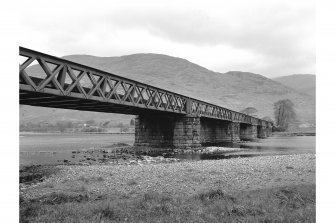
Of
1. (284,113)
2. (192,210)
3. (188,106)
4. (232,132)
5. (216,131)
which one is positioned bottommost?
(232,132)

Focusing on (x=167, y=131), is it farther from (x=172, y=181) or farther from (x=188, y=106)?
(x=172, y=181)

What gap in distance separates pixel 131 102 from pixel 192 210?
28299mm

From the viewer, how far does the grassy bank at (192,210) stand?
775cm

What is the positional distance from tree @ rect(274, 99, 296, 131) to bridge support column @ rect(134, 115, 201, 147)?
Answer: 313 feet

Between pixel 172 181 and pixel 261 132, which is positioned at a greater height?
pixel 172 181

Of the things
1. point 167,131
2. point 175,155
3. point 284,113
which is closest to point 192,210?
point 175,155

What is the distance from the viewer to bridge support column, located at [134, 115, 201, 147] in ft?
154

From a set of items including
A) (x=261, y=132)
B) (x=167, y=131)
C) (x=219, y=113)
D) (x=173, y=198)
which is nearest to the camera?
(x=173, y=198)

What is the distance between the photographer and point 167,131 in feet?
165

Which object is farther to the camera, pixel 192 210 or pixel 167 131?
pixel 167 131

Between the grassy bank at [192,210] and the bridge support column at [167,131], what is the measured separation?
36.2 metres

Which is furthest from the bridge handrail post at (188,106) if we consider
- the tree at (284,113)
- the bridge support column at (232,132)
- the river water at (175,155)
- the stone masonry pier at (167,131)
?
the tree at (284,113)

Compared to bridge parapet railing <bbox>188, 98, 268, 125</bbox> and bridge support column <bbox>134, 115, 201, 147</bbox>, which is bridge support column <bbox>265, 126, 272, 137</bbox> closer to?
bridge parapet railing <bbox>188, 98, 268, 125</bbox>
